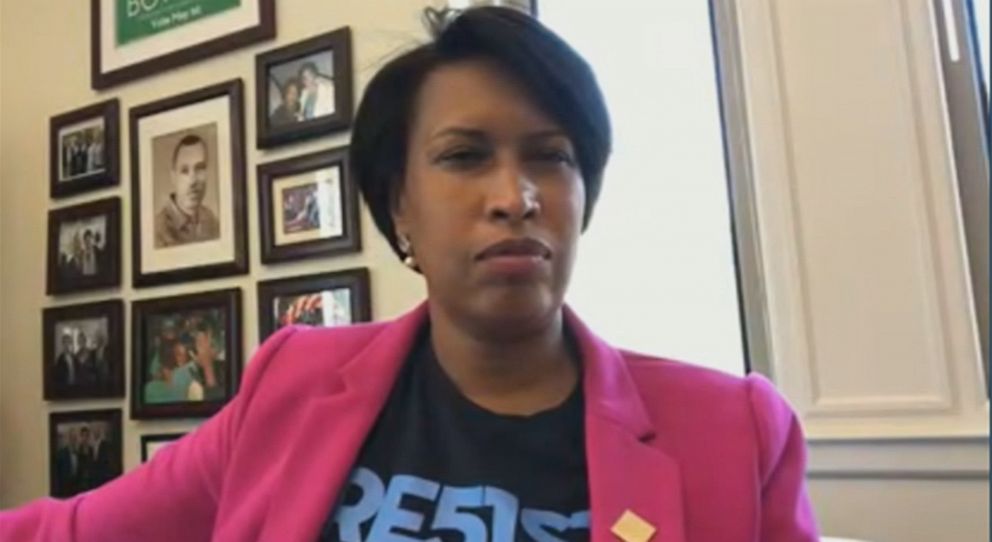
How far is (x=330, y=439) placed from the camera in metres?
0.95

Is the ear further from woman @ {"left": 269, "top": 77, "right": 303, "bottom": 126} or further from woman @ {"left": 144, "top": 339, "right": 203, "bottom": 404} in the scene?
woman @ {"left": 144, "top": 339, "right": 203, "bottom": 404}

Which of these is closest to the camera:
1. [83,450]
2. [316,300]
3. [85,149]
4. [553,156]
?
[553,156]

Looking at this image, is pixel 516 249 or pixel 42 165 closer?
pixel 516 249

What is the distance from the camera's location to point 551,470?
90 centimetres

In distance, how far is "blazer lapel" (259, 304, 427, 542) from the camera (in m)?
0.91

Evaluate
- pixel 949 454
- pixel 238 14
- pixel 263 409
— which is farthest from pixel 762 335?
pixel 238 14

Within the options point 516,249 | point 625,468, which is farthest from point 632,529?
point 516,249

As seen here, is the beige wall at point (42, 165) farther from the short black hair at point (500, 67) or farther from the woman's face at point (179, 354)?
the short black hair at point (500, 67)

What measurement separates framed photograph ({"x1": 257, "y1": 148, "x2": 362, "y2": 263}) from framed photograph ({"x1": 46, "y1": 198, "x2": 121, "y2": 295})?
0.46 m

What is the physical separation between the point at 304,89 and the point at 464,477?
125 centimetres

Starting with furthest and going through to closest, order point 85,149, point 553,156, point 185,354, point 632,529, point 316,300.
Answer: point 85,149, point 185,354, point 316,300, point 553,156, point 632,529

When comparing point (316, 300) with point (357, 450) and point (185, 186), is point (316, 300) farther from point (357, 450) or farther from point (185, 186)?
point (357, 450)

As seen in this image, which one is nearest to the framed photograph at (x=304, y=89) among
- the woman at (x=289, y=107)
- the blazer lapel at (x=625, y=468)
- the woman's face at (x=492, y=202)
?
the woman at (x=289, y=107)

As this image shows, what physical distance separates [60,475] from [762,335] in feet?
5.35
